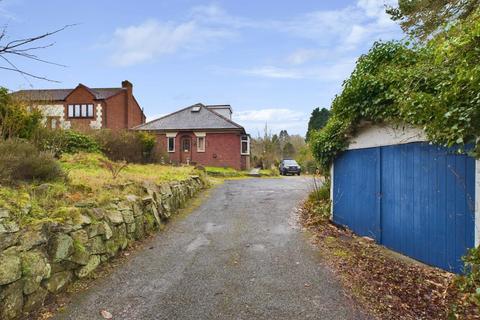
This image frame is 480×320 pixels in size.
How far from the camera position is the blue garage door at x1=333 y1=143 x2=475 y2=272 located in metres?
4.70

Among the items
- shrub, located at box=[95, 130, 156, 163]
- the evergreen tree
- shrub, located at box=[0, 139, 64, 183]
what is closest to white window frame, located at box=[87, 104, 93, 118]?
shrub, located at box=[95, 130, 156, 163]

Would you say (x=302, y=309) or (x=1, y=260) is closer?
(x=1, y=260)

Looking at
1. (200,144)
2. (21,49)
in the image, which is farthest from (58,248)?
(200,144)

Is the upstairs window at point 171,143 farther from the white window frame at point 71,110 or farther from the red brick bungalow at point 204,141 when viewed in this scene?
the white window frame at point 71,110

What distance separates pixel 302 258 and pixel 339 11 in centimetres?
821

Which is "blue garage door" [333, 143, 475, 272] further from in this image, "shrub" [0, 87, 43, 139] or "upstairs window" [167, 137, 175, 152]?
"upstairs window" [167, 137, 175, 152]

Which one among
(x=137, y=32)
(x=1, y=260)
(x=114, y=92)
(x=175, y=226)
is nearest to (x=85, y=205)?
(x=1, y=260)

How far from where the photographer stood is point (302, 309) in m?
3.91

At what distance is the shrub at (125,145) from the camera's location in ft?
46.9

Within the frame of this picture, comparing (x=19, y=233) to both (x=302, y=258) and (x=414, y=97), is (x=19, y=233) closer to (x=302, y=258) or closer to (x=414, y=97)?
(x=302, y=258)

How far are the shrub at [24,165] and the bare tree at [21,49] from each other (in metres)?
3.43

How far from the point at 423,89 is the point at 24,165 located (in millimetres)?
7030

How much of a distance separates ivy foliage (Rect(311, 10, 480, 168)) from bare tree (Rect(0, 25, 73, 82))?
4.58 m

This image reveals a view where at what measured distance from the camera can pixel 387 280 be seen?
480 cm
